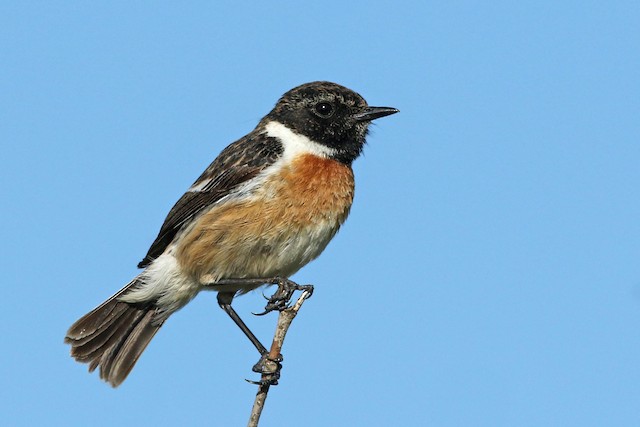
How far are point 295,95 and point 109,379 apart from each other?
3.00 meters

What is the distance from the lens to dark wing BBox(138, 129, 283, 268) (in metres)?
7.88

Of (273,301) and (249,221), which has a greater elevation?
(249,221)

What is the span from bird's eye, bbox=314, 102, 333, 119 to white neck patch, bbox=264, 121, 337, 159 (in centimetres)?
28

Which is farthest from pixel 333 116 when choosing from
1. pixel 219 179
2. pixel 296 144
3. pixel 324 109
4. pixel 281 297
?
pixel 281 297

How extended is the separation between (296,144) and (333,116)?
454 millimetres

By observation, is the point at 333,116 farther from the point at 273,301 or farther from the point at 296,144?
the point at 273,301

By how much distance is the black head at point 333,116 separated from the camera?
8.28 m

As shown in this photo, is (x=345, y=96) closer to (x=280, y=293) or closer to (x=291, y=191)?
(x=291, y=191)

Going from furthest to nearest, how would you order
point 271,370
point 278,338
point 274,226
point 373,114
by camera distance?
point 373,114 → point 274,226 → point 271,370 → point 278,338

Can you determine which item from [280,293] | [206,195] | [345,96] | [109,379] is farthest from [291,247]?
[109,379]

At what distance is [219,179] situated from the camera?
8.01 meters

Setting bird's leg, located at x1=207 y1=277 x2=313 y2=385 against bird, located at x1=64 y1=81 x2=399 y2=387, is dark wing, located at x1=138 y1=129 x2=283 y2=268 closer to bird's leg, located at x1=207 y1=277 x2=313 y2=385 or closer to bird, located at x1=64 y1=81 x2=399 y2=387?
bird, located at x1=64 y1=81 x2=399 y2=387

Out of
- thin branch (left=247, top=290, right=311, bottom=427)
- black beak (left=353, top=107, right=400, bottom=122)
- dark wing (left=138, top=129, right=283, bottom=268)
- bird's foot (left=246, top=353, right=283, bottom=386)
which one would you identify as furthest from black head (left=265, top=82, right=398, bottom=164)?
bird's foot (left=246, top=353, right=283, bottom=386)

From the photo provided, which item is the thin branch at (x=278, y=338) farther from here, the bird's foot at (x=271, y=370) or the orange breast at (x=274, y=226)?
the orange breast at (x=274, y=226)
